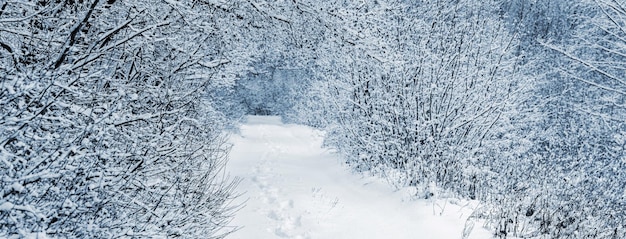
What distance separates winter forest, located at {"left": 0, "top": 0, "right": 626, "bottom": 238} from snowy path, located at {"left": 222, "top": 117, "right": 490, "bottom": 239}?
0.38 m

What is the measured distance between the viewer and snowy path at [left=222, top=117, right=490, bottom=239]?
6074 mm

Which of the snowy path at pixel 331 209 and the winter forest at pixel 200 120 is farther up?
the winter forest at pixel 200 120

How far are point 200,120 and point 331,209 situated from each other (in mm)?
2637

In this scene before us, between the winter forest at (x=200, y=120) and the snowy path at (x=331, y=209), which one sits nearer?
the winter forest at (x=200, y=120)

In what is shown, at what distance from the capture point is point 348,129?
33.2ft

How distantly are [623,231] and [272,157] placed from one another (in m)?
9.86

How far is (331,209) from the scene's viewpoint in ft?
23.8

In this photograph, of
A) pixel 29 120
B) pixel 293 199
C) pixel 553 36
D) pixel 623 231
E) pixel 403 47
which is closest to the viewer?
pixel 29 120

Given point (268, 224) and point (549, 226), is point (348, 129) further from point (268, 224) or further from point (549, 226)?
point (549, 226)

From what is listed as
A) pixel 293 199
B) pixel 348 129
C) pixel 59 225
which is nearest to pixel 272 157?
pixel 348 129

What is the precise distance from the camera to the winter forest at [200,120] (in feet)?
8.23

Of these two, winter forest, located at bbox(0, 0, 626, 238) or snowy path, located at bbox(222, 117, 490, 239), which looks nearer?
winter forest, located at bbox(0, 0, 626, 238)

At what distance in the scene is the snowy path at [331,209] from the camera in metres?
6.07

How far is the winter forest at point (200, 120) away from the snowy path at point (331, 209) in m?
0.38
